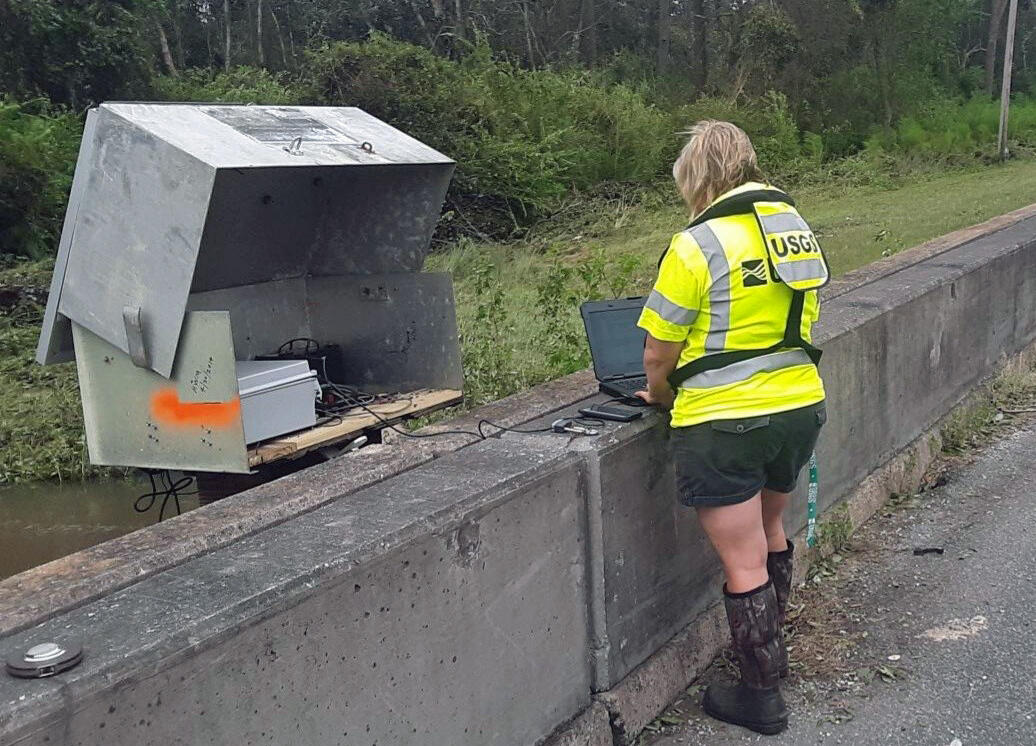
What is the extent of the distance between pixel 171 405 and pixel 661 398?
2303mm

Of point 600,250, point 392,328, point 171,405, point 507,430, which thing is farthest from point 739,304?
point 600,250

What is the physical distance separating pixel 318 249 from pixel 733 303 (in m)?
3.46

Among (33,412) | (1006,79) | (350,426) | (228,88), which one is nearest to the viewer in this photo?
(350,426)

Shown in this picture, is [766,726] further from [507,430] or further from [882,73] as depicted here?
[882,73]

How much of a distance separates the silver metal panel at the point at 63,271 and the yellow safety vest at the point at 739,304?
256 cm

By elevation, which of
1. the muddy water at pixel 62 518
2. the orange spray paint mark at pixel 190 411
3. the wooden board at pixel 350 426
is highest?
the orange spray paint mark at pixel 190 411

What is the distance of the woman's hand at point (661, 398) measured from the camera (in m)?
3.83

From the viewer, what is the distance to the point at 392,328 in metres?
6.11

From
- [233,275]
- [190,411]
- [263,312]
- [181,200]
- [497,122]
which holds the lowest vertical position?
[190,411]

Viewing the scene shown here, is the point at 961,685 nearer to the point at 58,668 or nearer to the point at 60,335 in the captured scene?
the point at 58,668

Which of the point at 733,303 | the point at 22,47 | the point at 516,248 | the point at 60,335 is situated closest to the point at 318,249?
the point at 60,335

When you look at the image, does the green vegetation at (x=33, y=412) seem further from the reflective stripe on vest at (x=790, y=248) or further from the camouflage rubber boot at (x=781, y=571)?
the reflective stripe on vest at (x=790, y=248)

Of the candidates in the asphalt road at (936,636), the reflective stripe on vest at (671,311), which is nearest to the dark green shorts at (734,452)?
the reflective stripe on vest at (671,311)

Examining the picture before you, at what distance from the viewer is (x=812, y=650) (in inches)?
170
